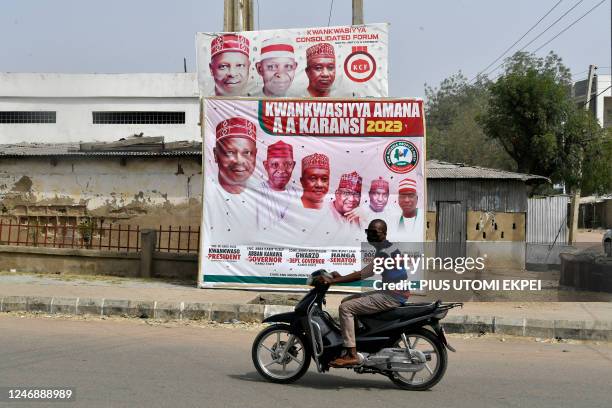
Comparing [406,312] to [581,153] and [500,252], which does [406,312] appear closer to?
[500,252]

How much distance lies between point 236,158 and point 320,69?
226 centimetres

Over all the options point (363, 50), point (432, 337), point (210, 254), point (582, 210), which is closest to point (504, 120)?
point (363, 50)

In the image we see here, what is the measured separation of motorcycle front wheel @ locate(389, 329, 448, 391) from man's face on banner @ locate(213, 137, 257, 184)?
6.86m

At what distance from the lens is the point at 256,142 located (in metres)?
12.4

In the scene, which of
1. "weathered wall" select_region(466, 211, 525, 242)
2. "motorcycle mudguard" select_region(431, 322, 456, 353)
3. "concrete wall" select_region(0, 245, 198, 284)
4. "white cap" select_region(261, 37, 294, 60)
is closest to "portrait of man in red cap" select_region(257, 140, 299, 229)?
"white cap" select_region(261, 37, 294, 60)

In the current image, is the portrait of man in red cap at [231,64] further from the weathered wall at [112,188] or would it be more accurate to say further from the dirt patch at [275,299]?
A: the dirt patch at [275,299]

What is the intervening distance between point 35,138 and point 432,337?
25.7 meters

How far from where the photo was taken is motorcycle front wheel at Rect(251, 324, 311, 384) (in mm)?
6242

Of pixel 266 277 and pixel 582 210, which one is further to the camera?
pixel 582 210

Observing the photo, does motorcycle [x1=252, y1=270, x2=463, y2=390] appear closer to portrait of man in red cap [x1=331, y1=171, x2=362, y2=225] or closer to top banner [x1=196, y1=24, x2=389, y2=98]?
portrait of man in red cap [x1=331, y1=171, x2=362, y2=225]

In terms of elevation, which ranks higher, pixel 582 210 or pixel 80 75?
pixel 80 75

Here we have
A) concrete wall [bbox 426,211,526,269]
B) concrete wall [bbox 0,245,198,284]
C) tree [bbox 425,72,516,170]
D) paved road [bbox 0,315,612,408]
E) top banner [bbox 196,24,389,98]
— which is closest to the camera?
paved road [bbox 0,315,612,408]

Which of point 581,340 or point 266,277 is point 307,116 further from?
point 581,340

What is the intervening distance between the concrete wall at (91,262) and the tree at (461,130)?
29006mm
